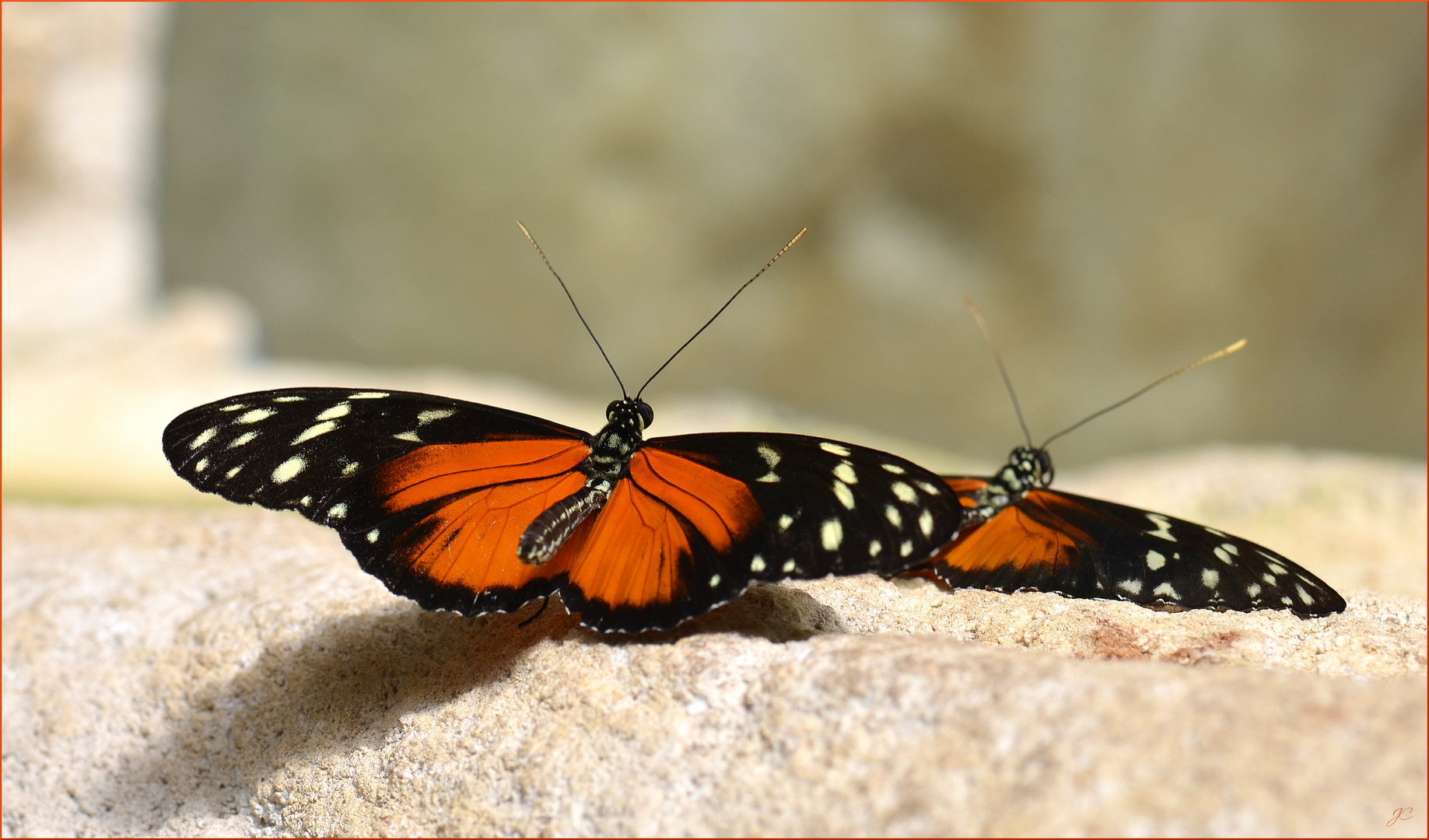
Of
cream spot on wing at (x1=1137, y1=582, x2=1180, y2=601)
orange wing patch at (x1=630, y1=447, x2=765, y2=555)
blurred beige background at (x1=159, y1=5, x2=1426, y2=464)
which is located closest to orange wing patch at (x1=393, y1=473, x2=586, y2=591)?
orange wing patch at (x1=630, y1=447, x2=765, y2=555)

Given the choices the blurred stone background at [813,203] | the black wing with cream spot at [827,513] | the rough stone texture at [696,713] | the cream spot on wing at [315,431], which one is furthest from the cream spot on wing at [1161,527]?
the blurred stone background at [813,203]

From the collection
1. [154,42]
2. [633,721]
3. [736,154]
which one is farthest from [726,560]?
[154,42]

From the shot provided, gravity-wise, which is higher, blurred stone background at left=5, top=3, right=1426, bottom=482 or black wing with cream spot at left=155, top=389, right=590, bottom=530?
blurred stone background at left=5, top=3, right=1426, bottom=482

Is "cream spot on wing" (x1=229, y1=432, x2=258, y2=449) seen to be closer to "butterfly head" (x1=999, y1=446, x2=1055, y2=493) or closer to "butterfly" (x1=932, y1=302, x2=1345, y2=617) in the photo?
"butterfly" (x1=932, y1=302, x2=1345, y2=617)

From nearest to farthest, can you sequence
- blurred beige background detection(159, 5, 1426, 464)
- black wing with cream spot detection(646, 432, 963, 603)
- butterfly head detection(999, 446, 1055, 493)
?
1. black wing with cream spot detection(646, 432, 963, 603)
2. butterfly head detection(999, 446, 1055, 493)
3. blurred beige background detection(159, 5, 1426, 464)

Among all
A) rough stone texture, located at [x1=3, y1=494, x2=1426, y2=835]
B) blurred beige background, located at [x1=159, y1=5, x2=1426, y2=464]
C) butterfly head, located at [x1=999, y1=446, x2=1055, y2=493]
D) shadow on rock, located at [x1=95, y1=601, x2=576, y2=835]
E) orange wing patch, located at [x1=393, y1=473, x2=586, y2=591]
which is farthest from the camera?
blurred beige background, located at [x1=159, y1=5, x2=1426, y2=464]

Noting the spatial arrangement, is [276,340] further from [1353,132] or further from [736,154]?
[1353,132]
